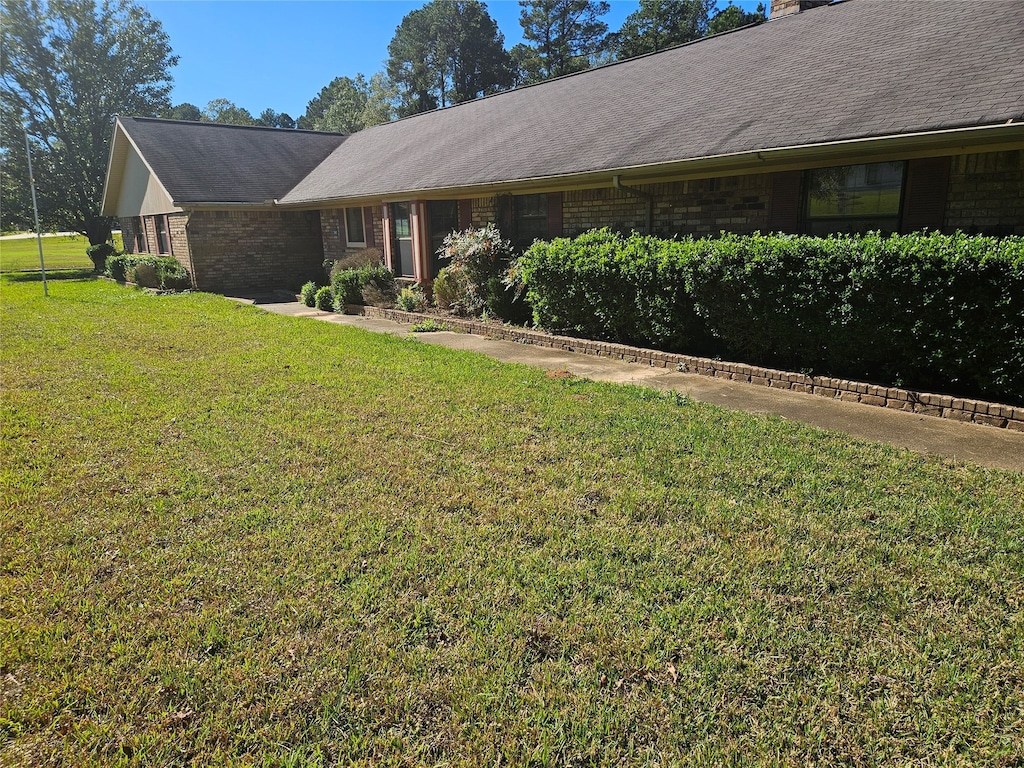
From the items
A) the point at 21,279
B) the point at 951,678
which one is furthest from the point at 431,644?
the point at 21,279

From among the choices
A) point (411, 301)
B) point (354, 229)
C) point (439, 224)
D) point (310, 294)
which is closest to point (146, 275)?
point (354, 229)

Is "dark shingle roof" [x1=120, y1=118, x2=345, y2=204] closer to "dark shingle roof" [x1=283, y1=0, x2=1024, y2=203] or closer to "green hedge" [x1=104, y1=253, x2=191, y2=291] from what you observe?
"green hedge" [x1=104, y1=253, x2=191, y2=291]

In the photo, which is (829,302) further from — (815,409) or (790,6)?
(790,6)

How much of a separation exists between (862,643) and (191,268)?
20.9 meters

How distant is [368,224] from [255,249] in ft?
17.5

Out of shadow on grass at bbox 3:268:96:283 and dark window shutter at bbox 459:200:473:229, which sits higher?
dark window shutter at bbox 459:200:473:229

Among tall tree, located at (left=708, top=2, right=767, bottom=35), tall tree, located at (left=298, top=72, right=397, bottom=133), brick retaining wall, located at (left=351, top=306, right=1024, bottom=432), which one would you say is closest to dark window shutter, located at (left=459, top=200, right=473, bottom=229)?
brick retaining wall, located at (left=351, top=306, right=1024, bottom=432)

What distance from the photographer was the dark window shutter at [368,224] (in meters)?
17.4

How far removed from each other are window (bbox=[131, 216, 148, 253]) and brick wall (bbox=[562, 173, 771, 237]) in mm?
21312

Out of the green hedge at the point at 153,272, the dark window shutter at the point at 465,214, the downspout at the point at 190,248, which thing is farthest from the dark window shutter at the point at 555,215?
the green hedge at the point at 153,272

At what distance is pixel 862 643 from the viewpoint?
2877 mm

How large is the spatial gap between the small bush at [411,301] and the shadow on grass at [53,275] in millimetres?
20438

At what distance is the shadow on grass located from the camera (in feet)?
88.8

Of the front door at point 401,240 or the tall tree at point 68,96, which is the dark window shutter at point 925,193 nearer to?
the front door at point 401,240
